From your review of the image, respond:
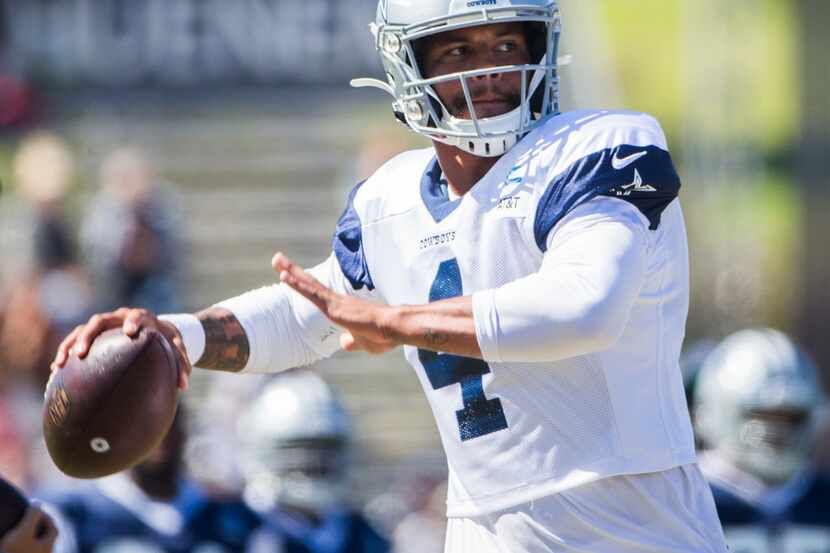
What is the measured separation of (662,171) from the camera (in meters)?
3.08

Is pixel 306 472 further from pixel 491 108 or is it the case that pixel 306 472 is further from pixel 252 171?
pixel 252 171

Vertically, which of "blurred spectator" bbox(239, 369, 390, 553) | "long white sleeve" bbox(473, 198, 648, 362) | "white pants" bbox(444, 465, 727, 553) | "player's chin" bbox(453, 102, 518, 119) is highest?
"player's chin" bbox(453, 102, 518, 119)

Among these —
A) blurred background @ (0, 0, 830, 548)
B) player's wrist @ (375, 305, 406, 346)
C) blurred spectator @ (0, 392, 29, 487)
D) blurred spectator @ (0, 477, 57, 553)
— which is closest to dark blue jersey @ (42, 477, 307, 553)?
blurred spectator @ (0, 392, 29, 487)

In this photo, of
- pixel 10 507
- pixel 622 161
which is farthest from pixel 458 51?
pixel 10 507

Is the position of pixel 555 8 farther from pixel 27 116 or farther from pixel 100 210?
pixel 27 116

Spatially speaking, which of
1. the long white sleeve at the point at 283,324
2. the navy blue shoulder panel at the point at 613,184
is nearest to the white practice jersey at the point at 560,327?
the navy blue shoulder panel at the point at 613,184

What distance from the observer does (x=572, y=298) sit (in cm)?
292

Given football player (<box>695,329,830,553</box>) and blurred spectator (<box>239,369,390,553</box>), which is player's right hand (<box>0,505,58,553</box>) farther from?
football player (<box>695,329,830,553</box>)

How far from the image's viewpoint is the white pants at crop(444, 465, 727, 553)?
3.07 meters

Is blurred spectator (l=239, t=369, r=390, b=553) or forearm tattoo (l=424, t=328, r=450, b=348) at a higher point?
forearm tattoo (l=424, t=328, r=450, b=348)

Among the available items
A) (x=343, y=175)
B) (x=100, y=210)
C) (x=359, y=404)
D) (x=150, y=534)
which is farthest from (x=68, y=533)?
(x=343, y=175)

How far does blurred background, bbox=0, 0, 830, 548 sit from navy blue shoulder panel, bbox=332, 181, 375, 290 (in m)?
5.50

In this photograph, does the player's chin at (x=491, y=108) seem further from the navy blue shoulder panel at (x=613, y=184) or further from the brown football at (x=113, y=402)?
the brown football at (x=113, y=402)

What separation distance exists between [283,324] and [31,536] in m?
0.72
